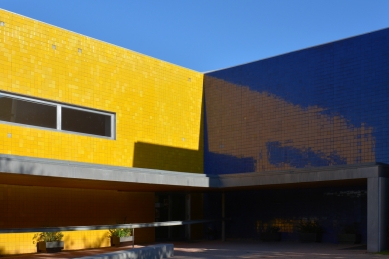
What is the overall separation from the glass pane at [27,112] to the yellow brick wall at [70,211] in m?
1.99

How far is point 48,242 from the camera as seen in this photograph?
1658 cm

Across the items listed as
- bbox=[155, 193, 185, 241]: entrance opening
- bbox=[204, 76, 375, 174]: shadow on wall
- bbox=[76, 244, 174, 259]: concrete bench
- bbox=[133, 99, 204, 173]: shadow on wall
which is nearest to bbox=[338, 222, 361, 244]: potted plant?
bbox=[204, 76, 375, 174]: shadow on wall

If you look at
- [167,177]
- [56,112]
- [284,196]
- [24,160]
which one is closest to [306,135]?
[284,196]

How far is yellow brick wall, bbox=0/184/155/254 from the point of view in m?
16.5

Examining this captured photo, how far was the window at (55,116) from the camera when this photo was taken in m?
16.2

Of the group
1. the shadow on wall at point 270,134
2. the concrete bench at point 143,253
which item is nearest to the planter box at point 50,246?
the concrete bench at point 143,253

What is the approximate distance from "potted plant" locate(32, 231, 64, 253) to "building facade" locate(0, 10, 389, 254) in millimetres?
325

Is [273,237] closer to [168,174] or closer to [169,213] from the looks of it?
[169,213]

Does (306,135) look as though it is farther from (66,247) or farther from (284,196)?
(66,247)

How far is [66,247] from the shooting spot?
1770cm

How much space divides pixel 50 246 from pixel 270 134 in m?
8.69

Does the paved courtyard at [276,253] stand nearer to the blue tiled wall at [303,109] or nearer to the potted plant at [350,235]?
the potted plant at [350,235]

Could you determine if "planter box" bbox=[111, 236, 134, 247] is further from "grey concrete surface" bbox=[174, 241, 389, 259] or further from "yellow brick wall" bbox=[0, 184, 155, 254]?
"grey concrete surface" bbox=[174, 241, 389, 259]

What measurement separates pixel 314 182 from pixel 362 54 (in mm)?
4733
